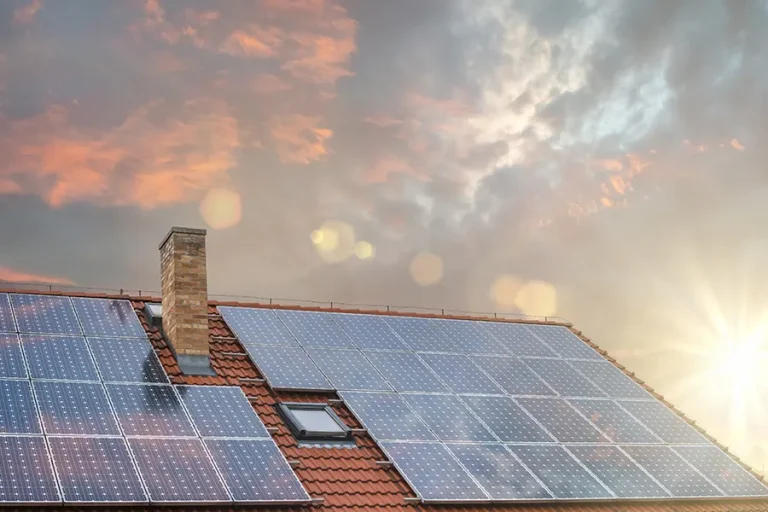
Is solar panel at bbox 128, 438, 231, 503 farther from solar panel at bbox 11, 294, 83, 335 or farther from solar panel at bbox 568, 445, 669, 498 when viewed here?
solar panel at bbox 568, 445, 669, 498

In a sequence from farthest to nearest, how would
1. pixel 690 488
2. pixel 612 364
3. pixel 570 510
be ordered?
pixel 612 364
pixel 690 488
pixel 570 510

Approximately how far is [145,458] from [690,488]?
12.4m

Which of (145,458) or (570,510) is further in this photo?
(570,510)

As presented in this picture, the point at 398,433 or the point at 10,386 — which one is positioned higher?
the point at 10,386

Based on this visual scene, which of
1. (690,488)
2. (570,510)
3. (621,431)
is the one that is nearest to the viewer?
(570,510)

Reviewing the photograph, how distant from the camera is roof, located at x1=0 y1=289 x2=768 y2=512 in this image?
19.6 m

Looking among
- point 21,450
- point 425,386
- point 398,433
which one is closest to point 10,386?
point 21,450

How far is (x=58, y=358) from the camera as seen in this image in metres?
20.7

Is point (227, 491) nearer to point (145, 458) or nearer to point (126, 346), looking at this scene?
point (145, 458)

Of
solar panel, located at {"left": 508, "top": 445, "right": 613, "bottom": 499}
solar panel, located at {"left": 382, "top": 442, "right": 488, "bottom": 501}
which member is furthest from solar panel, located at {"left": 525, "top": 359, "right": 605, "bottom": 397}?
solar panel, located at {"left": 382, "top": 442, "right": 488, "bottom": 501}

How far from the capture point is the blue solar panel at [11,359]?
1959 cm

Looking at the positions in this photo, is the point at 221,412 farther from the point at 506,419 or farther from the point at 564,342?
the point at 564,342

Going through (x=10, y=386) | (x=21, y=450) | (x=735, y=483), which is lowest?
(x=735, y=483)

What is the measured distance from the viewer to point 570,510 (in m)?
21.4
